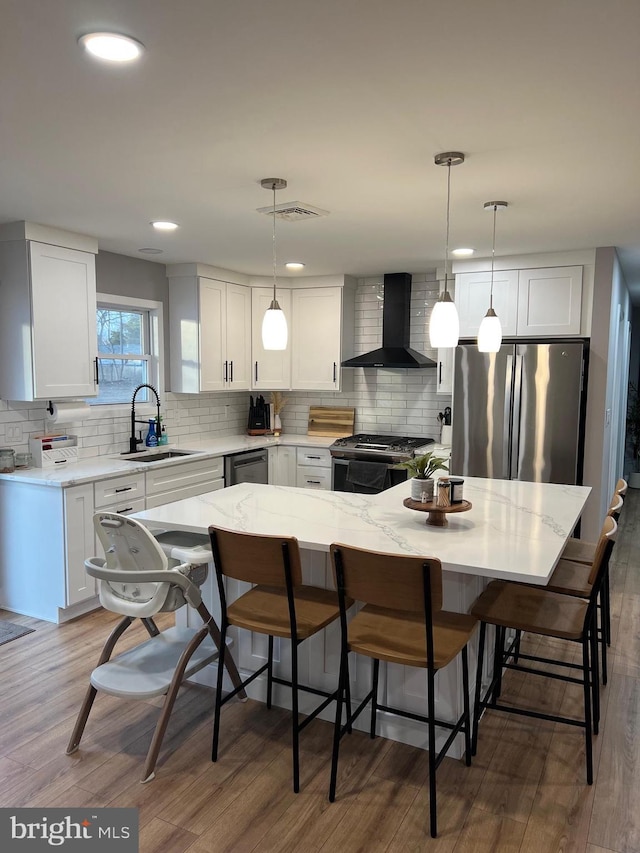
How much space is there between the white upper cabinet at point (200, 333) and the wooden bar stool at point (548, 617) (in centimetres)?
334

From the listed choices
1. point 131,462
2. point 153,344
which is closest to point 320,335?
point 153,344

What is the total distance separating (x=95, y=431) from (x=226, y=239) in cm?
175

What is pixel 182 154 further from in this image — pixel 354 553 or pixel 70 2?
pixel 354 553

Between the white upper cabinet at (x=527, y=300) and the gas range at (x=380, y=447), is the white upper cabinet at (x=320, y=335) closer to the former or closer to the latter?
the gas range at (x=380, y=447)

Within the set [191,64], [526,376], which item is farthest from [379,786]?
[526,376]

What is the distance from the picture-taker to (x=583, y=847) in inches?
79.4

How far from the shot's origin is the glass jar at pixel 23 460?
4.09 meters

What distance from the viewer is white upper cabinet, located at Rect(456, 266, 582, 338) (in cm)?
450

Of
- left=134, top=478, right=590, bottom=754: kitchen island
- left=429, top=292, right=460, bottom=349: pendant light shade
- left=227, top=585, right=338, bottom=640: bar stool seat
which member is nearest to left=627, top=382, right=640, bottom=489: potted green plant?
left=134, top=478, right=590, bottom=754: kitchen island

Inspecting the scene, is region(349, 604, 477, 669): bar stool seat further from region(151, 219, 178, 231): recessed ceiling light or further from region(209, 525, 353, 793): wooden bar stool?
region(151, 219, 178, 231): recessed ceiling light

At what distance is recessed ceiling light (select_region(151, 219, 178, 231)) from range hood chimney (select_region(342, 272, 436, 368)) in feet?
7.38

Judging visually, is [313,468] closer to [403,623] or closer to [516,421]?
[516,421]

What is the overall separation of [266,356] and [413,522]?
11.4ft

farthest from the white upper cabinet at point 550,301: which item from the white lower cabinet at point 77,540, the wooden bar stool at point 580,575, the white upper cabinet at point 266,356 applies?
the white lower cabinet at point 77,540
